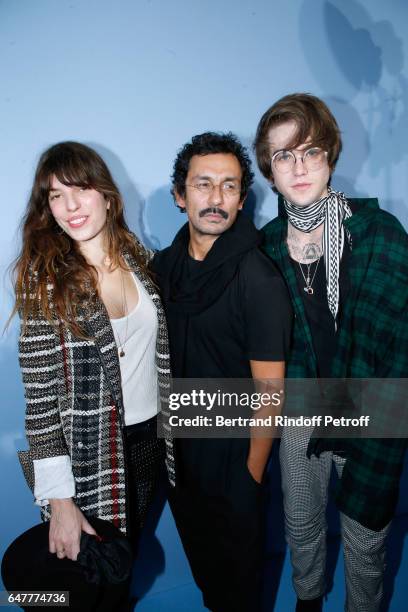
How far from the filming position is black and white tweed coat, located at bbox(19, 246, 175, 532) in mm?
1207

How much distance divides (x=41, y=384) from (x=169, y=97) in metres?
1.14

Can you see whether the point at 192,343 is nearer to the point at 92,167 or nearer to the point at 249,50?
the point at 92,167

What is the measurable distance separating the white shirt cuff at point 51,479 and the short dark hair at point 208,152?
93cm

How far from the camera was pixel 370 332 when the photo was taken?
1.38 m

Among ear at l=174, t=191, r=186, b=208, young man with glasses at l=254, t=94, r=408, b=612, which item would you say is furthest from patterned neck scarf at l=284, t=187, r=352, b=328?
ear at l=174, t=191, r=186, b=208

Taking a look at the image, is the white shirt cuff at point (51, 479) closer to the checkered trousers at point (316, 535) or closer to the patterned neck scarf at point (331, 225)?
the checkered trousers at point (316, 535)

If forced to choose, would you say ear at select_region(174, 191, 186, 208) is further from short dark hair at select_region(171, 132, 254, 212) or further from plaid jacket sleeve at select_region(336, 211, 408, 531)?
plaid jacket sleeve at select_region(336, 211, 408, 531)

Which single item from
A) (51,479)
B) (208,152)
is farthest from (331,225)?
(51,479)

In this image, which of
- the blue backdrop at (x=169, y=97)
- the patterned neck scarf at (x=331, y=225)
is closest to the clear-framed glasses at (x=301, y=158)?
the patterned neck scarf at (x=331, y=225)

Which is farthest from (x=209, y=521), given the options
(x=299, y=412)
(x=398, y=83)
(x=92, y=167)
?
(x=398, y=83)

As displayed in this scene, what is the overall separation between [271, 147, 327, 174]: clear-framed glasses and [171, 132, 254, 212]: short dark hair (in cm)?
13

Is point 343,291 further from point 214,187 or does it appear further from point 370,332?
point 214,187

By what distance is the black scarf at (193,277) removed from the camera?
1370 millimetres

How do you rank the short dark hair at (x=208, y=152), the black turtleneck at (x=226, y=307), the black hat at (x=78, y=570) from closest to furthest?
1. the black hat at (x=78, y=570)
2. the black turtleneck at (x=226, y=307)
3. the short dark hair at (x=208, y=152)
